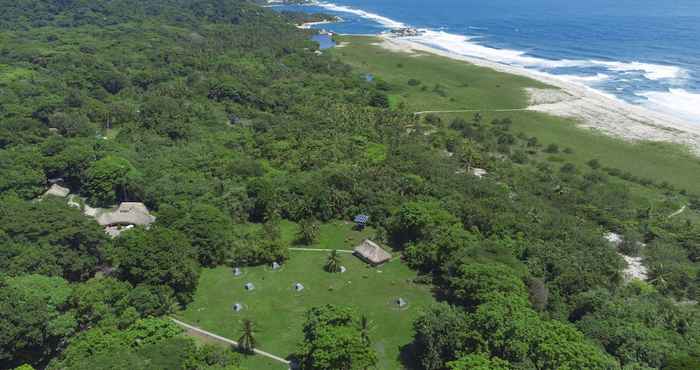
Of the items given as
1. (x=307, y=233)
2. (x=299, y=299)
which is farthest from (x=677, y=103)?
(x=299, y=299)

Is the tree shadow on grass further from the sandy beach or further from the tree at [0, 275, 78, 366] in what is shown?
the sandy beach

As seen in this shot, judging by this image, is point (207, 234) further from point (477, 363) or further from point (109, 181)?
point (477, 363)

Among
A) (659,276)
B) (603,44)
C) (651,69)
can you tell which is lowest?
(659,276)

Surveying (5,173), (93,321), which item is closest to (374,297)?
(93,321)

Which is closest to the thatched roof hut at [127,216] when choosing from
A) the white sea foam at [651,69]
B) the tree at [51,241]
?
the tree at [51,241]

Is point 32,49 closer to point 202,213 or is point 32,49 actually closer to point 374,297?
point 202,213
